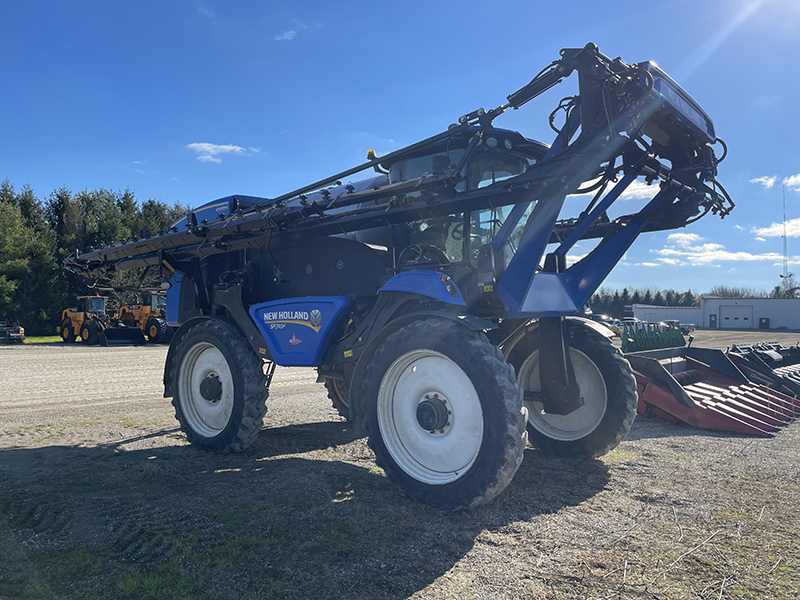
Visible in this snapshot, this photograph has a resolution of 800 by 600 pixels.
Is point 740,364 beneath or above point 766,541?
above

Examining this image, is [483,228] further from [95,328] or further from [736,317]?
[736,317]

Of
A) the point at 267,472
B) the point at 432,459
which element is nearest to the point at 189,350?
the point at 267,472

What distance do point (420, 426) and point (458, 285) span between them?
47.2 inches

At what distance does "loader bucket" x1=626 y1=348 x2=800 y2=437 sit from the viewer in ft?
20.8

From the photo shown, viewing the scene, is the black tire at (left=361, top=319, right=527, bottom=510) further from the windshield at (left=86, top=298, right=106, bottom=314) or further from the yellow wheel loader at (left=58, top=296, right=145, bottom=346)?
the windshield at (left=86, top=298, right=106, bottom=314)

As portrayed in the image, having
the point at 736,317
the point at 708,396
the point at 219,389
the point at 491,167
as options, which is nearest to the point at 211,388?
the point at 219,389

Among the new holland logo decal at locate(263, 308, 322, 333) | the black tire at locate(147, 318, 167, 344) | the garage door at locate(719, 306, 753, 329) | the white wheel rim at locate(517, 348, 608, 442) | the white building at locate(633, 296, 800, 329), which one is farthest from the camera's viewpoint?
the garage door at locate(719, 306, 753, 329)

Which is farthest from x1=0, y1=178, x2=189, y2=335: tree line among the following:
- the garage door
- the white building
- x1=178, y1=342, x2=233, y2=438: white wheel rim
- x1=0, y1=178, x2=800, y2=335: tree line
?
the garage door

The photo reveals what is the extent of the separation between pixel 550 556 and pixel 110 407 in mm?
7585

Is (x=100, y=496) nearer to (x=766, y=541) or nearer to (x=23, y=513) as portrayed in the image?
(x=23, y=513)

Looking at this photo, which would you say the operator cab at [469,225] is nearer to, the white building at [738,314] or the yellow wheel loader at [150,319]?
the yellow wheel loader at [150,319]

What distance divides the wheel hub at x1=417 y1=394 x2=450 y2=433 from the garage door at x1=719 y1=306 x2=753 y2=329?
65328 mm

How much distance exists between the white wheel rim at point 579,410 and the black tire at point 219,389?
2.85m

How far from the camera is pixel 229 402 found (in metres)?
5.94
